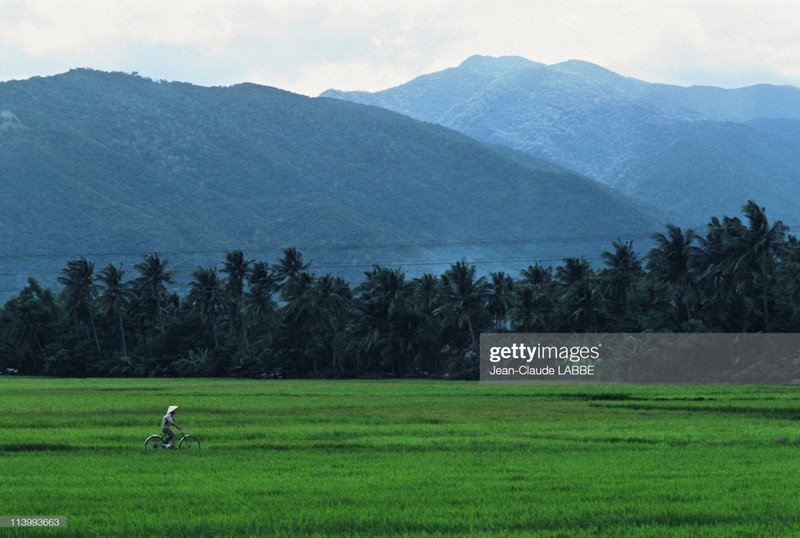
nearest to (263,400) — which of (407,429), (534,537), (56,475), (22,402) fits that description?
(22,402)

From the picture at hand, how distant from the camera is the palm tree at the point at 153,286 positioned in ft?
410

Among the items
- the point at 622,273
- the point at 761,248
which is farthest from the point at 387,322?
the point at 761,248

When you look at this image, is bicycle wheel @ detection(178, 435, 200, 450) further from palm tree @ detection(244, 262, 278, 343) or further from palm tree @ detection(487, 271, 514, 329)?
palm tree @ detection(244, 262, 278, 343)

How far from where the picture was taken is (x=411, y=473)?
26.5 meters

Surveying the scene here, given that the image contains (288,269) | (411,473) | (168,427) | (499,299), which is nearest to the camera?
(411,473)

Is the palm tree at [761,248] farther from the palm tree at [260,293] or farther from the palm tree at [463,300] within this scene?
the palm tree at [260,293]

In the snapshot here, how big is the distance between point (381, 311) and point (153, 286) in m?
28.7

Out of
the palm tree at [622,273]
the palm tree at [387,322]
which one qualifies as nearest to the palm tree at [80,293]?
the palm tree at [387,322]

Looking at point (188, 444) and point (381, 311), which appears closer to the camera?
point (188, 444)

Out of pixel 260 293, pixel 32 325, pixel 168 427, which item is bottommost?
pixel 168 427

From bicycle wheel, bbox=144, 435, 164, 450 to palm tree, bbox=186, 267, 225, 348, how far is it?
87.9 m

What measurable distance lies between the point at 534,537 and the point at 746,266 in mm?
72487

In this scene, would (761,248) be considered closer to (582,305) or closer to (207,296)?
(582,305)

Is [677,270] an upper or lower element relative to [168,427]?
upper
